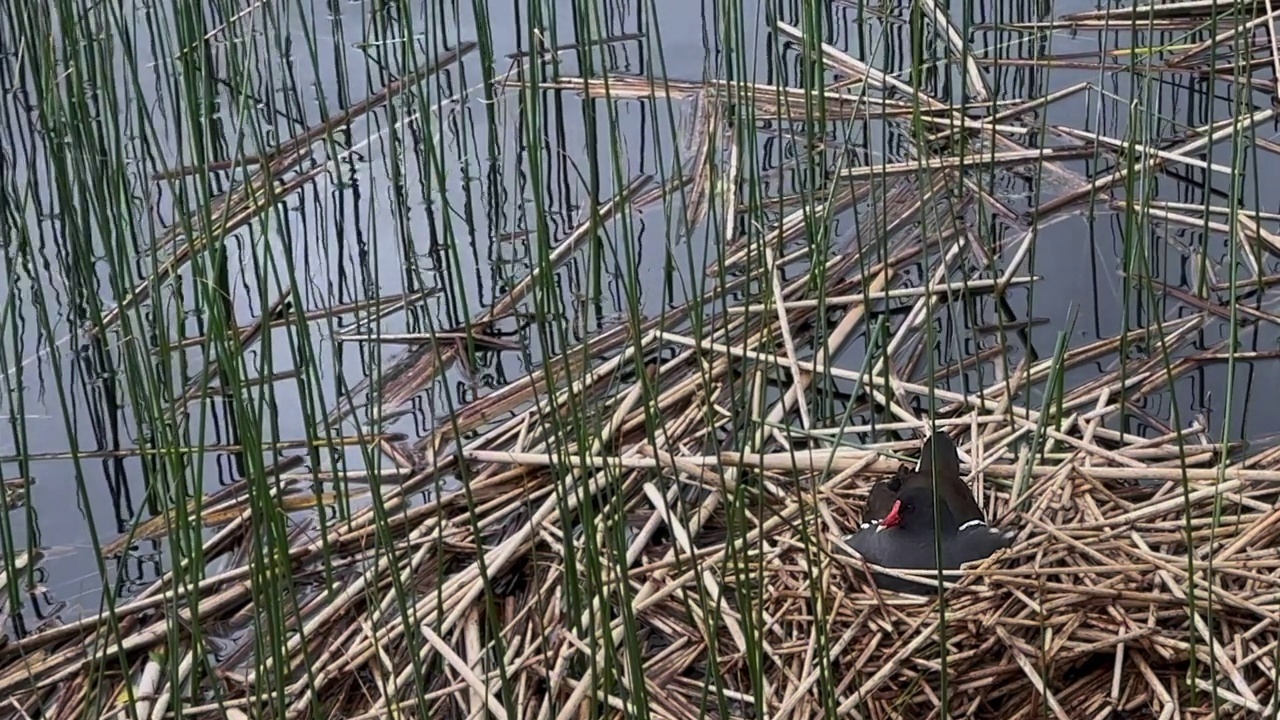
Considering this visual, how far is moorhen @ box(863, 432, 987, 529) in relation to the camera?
78.9 inches

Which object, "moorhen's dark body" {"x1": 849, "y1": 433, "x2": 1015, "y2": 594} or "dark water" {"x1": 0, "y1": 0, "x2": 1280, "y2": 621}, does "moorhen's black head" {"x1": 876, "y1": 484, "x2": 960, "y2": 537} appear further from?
"dark water" {"x1": 0, "y1": 0, "x2": 1280, "y2": 621}

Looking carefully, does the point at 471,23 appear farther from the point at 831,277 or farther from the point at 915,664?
the point at 915,664

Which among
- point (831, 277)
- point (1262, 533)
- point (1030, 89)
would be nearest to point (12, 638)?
point (831, 277)

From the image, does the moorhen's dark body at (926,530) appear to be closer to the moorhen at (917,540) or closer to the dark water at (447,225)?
the moorhen at (917,540)

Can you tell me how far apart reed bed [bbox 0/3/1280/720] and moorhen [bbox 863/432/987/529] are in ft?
0.27

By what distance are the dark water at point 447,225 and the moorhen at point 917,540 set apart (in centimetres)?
40

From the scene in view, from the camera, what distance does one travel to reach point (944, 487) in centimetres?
205

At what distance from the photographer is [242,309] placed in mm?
2930

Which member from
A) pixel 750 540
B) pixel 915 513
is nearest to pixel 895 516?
pixel 915 513

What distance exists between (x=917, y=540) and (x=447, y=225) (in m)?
0.82

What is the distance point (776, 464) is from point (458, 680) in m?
0.59

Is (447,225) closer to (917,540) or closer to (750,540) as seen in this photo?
(750,540)

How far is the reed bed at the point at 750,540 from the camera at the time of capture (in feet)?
5.74

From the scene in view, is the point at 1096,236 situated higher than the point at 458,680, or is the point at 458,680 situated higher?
the point at 1096,236
